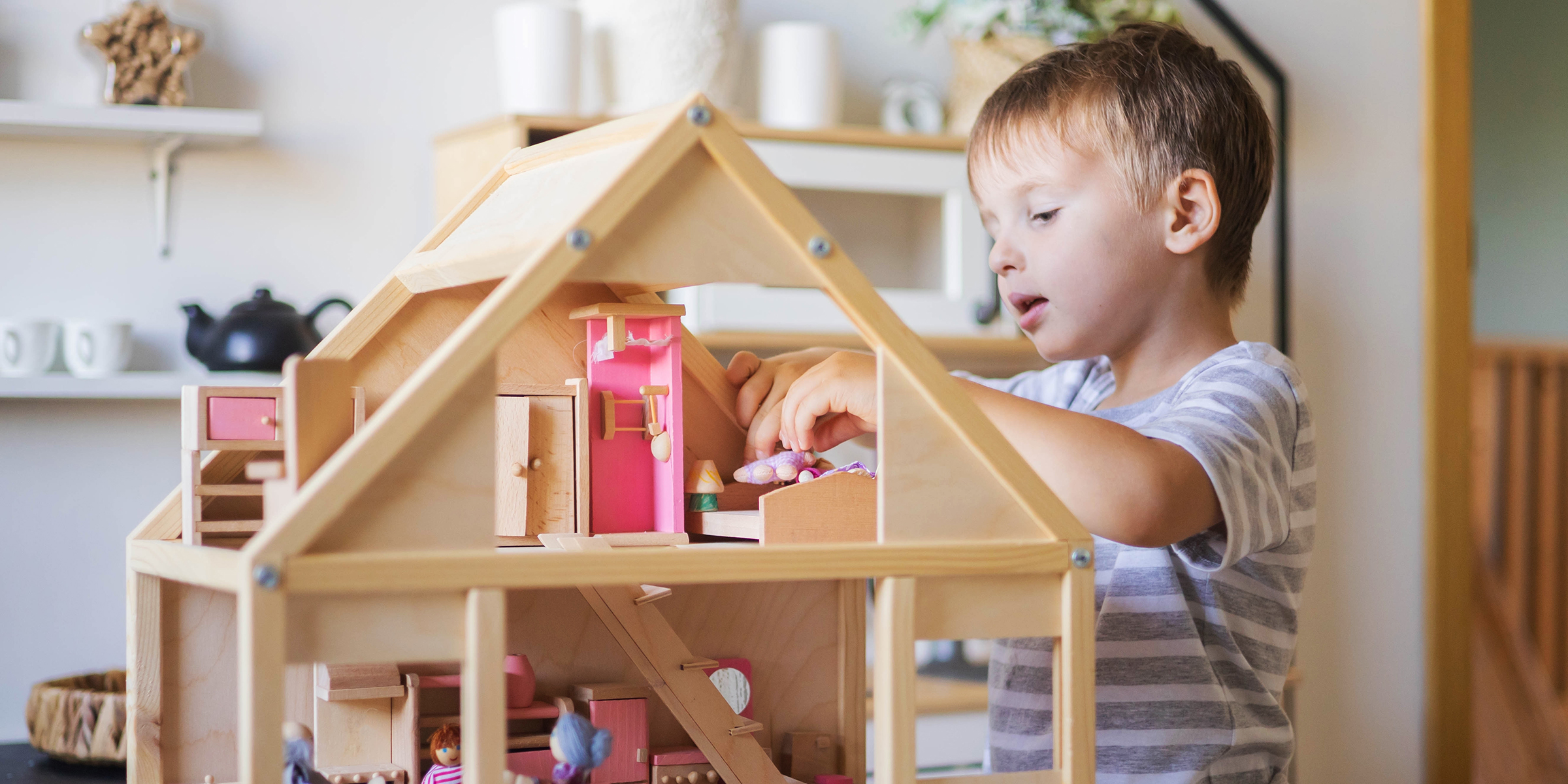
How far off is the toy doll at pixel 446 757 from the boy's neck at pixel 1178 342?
62 centimetres

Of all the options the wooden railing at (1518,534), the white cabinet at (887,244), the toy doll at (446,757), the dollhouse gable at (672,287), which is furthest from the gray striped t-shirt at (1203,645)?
the wooden railing at (1518,534)

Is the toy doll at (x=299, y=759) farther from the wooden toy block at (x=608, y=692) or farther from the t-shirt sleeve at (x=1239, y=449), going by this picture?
the t-shirt sleeve at (x=1239, y=449)

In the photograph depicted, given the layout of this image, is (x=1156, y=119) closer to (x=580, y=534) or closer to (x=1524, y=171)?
(x=580, y=534)

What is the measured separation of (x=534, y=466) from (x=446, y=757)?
188 millimetres

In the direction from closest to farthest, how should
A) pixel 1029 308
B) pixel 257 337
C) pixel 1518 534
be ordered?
pixel 1029 308 < pixel 257 337 < pixel 1518 534

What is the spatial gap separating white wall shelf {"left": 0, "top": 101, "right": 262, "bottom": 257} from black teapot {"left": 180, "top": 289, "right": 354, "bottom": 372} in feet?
0.81

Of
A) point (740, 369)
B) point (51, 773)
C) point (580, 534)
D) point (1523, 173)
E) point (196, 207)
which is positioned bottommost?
point (51, 773)

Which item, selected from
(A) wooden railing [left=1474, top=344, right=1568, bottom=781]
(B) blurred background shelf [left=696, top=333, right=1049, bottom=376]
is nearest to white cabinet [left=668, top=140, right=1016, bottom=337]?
(B) blurred background shelf [left=696, top=333, right=1049, bottom=376]

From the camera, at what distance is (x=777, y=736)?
3.14 feet

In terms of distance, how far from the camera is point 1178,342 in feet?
3.56

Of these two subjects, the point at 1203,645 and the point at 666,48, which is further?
the point at 666,48

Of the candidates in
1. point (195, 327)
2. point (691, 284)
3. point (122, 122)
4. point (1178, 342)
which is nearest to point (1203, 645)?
point (1178, 342)

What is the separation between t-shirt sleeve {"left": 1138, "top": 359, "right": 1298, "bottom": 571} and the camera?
77cm

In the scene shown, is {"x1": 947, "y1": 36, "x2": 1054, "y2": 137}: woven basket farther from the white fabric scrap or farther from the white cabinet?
the white fabric scrap
